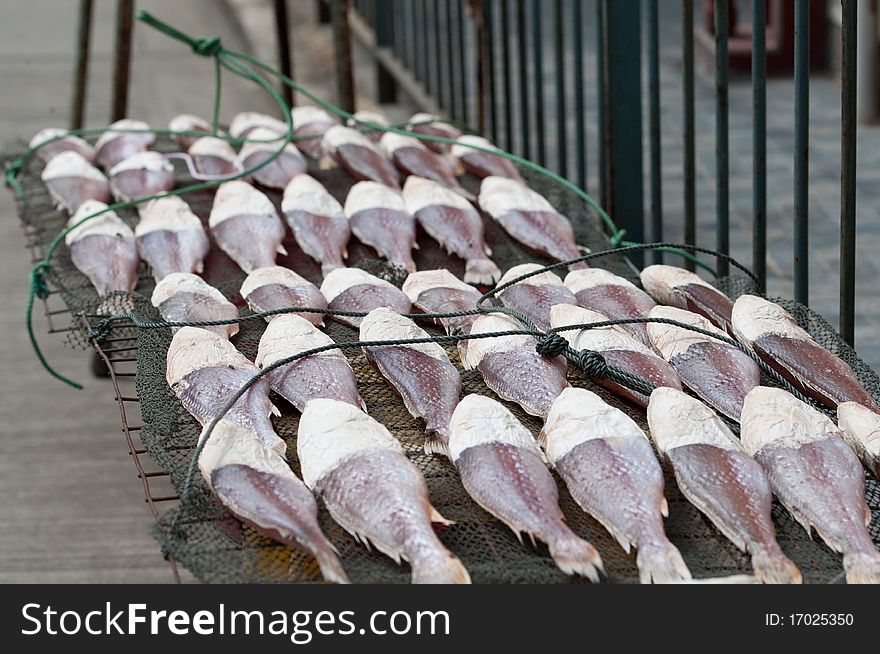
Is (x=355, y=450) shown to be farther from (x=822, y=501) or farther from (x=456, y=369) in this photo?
(x=822, y=501)

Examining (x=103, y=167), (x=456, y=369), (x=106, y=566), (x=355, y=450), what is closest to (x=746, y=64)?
(x=103, y=167)

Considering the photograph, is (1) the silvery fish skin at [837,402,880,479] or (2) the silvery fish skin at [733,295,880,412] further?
(2) the silvery fish skin at [733,295,880,412]

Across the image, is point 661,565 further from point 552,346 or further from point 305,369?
point 305,369

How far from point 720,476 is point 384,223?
1.63 metres

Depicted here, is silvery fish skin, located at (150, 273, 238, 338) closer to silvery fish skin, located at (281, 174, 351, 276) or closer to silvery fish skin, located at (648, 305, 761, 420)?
silvery fish skin, located at (281, 174, 351, 276)

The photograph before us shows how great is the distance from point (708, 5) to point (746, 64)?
1.70ft

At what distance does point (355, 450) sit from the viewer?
2.07 meters

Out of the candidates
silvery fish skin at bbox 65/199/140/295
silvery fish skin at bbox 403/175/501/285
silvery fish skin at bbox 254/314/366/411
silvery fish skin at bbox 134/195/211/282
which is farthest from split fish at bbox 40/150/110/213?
silvery fish skin at bbox 254/314/366/411

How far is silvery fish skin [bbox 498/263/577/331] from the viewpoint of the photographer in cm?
278

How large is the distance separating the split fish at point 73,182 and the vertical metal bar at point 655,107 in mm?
1747

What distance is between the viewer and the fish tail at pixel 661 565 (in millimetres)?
1804

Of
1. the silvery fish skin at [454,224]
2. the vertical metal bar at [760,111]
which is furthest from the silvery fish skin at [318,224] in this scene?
the vertical metal bar at [760,111]

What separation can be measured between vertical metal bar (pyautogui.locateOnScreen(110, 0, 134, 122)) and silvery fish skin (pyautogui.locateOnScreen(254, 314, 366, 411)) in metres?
3.12

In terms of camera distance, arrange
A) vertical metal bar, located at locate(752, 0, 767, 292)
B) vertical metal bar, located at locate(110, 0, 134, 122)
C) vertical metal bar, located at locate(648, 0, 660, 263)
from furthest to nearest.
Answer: vertical metal bar, located at locate(110, 0, 134, 122)
vertical metal bar, located at locate(648, 0, 660, 263)
vertical metal bar, located at locate(752, 0, 767, 292)
